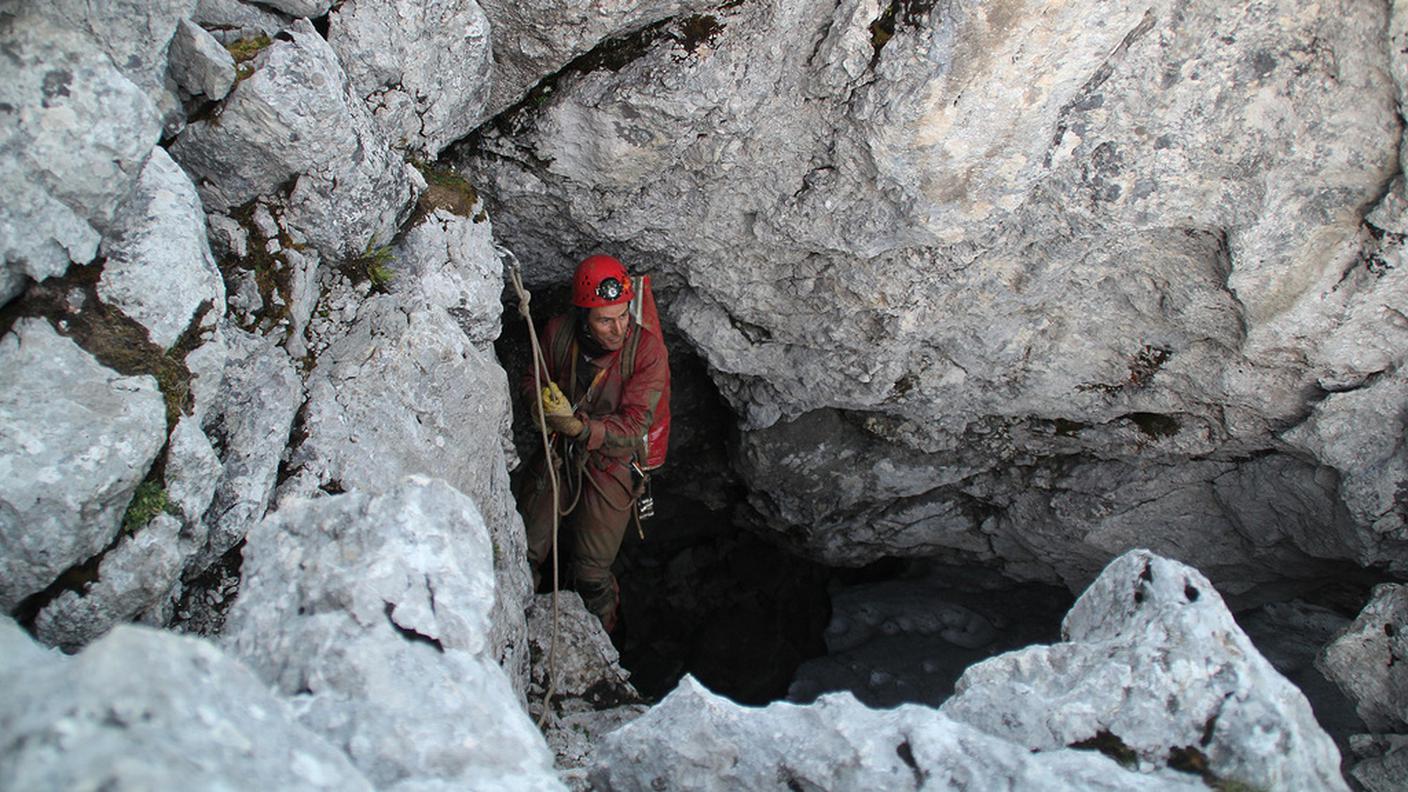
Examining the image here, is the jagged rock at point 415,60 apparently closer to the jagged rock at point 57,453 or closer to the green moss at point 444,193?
the green moss at point 444,193

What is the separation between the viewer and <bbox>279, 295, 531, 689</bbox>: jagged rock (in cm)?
436

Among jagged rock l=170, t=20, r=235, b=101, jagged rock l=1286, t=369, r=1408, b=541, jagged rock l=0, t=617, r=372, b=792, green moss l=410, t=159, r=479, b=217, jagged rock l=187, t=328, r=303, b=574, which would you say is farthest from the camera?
jagged rock l=1286, t=369, r=1408, b=541

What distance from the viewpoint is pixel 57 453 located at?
10.3ft

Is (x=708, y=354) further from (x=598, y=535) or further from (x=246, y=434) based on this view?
(x=246, y=434)

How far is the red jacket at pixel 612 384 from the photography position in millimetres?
6562

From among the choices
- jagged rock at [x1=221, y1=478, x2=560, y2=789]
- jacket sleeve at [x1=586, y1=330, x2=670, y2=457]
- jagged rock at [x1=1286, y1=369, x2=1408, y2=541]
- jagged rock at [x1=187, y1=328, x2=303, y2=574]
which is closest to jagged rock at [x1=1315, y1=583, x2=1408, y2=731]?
jagged rock at [x1=1286, y1=369, x2=1408, y2=541]

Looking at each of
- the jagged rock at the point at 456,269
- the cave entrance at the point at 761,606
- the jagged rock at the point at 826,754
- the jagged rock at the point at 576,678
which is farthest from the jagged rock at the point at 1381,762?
the jagged rock at the point at 456,269

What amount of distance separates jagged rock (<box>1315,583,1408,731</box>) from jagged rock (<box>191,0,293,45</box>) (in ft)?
21.6

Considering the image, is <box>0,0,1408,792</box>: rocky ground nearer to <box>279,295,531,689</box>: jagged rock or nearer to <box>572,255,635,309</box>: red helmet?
<box>279,295,531,689</box>: jagged rock

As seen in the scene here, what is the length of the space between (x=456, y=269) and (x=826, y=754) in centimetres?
323

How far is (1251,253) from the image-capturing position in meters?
5.27

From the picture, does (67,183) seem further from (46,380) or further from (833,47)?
(833,47)

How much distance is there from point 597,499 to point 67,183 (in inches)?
178

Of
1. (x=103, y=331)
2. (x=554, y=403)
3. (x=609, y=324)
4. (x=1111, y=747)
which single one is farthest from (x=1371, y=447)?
(x=103, y=331)
